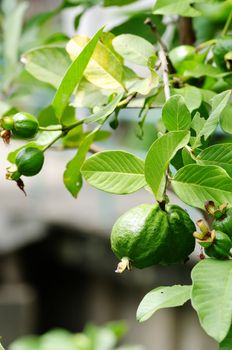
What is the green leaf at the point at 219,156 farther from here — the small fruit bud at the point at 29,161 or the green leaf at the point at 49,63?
the green leaf at the point at 49,63

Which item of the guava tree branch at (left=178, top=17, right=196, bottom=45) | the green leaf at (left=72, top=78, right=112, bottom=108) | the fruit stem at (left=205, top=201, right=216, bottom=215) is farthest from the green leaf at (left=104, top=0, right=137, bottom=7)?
the fruit stem at (left=205, top=201, right=216, bottom=215)

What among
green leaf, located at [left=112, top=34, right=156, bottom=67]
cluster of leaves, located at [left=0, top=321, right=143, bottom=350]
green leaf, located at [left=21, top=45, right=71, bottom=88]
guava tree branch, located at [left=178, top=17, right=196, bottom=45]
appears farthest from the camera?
cluster of leaves, located at [left=0, top=321, right=143, bottom=350]

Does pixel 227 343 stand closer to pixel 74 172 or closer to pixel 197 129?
pixel 197 129

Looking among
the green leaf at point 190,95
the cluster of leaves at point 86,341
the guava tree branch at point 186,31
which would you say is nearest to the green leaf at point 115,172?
the green leaf at point 190,95

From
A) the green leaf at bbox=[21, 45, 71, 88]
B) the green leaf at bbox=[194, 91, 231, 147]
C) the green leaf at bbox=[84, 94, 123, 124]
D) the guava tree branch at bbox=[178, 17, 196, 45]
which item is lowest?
the guava tree branch at bbox=[178, 17, 196, 45]

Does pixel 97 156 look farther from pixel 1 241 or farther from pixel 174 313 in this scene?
pixel 1 241

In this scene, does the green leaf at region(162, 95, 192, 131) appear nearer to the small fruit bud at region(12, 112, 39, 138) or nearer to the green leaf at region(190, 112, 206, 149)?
the green leaf at region(190, 112, 206, 149)

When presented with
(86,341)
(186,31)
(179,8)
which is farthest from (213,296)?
(86,341)
